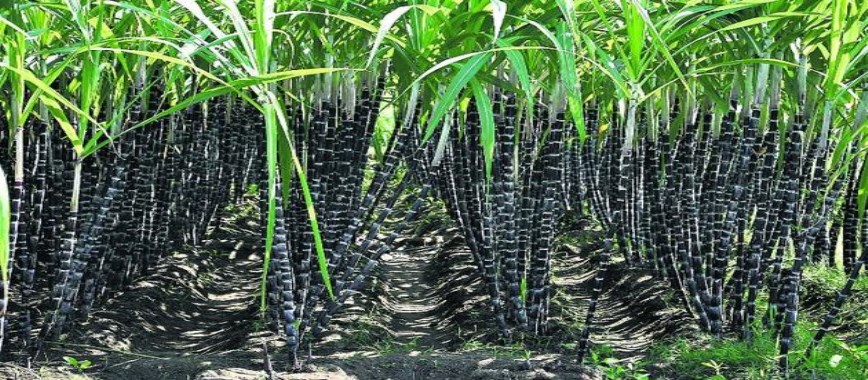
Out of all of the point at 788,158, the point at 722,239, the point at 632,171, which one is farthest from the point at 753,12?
the point at 632,171

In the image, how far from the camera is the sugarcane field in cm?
259

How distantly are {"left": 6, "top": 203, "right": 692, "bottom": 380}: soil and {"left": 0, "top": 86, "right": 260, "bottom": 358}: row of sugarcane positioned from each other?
13 cm

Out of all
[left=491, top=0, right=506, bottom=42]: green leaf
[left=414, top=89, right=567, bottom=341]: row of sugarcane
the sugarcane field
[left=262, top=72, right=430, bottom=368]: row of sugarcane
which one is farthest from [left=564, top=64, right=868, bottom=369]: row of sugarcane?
[left=262, top=72, right=430, bottom=368]: row of sugarcane

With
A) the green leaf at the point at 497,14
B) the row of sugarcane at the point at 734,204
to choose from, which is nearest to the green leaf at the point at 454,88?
the green leaf at the point at 497,14

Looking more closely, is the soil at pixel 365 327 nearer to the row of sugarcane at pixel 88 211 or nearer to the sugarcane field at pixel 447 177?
the sugarcane field at pixel 447 177

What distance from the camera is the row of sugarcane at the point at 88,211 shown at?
300 centimetres

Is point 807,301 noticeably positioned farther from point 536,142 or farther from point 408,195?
point 408,195

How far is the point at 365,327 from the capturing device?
3729 mm

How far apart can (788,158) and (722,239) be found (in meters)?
0.35

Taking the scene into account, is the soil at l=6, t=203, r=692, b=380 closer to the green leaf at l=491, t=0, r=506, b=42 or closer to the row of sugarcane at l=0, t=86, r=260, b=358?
the row of sugarcane at l=0, t=86, r=260, b=358

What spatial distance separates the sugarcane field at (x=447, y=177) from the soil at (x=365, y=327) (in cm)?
2

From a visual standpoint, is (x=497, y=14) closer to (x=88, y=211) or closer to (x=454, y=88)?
(x=454, y=88)

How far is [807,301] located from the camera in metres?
4.12

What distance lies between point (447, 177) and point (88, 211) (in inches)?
66.0
